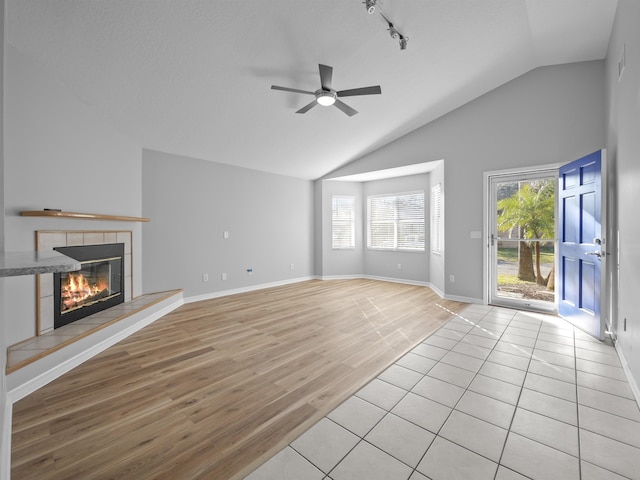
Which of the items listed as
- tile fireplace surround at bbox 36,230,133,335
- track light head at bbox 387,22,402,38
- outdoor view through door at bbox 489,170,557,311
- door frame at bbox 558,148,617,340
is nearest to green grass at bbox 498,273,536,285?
outdoor view through door at bbox 489,170,557,311

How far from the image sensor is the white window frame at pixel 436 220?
5.51 meters

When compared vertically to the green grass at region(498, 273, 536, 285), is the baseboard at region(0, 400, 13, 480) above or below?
below

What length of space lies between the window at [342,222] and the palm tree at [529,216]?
342 centimetres

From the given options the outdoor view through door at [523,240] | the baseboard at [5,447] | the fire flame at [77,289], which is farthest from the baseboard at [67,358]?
the outdoor view through door at [523,240]

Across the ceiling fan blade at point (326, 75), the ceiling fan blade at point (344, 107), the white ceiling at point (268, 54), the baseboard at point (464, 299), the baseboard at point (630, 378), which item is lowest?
the baseboard at point (630, 378)

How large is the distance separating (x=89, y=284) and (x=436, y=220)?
5748 millimetres

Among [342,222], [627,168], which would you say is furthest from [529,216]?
[342,222]

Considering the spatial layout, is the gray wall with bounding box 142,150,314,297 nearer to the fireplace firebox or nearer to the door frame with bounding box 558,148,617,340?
the fireplace firebox

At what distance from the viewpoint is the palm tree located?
14.2 feet

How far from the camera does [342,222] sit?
24.0 feet

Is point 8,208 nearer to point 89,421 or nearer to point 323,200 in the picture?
point 89,421

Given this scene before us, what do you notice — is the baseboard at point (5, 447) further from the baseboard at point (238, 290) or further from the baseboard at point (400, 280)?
the baseboard at point (400, 280)

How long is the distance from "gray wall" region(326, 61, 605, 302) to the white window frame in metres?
0.38

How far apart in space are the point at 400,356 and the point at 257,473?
68.1 inches
